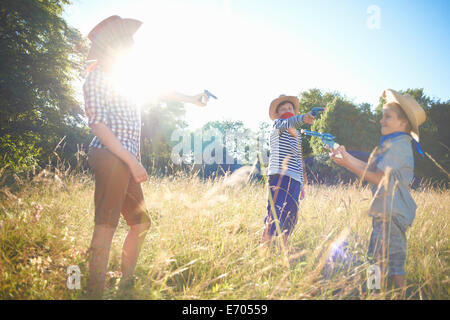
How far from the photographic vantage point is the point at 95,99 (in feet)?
4.75

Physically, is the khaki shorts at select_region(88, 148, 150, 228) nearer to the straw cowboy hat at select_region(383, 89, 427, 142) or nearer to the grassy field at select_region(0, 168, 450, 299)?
the grassy field at select_region(0, 168, 450, 299)

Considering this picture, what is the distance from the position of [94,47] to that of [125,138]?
0.72m

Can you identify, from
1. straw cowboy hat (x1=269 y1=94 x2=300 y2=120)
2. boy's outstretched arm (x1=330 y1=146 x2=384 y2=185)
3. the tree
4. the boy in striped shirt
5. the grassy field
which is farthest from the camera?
the tree

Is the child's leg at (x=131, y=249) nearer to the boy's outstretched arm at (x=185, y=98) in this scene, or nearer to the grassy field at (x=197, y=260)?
the grassy field at (x=197, y=260)

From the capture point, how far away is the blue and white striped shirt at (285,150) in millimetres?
2528

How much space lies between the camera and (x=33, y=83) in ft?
25.4

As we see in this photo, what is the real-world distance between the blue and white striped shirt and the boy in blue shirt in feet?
2.33

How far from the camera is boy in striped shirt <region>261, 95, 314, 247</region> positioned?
242cm

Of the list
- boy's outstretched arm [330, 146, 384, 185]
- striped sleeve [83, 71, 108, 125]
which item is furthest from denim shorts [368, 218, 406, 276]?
striped sleeve [83, 71, 108, 125]

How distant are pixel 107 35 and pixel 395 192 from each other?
8.52ft

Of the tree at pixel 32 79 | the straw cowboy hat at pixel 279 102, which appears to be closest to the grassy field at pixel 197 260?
the straw cowboy hat at pixel 279 102

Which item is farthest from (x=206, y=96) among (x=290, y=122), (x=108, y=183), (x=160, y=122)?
(x=160, y=122)

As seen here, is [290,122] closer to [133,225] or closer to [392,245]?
[392,245]
